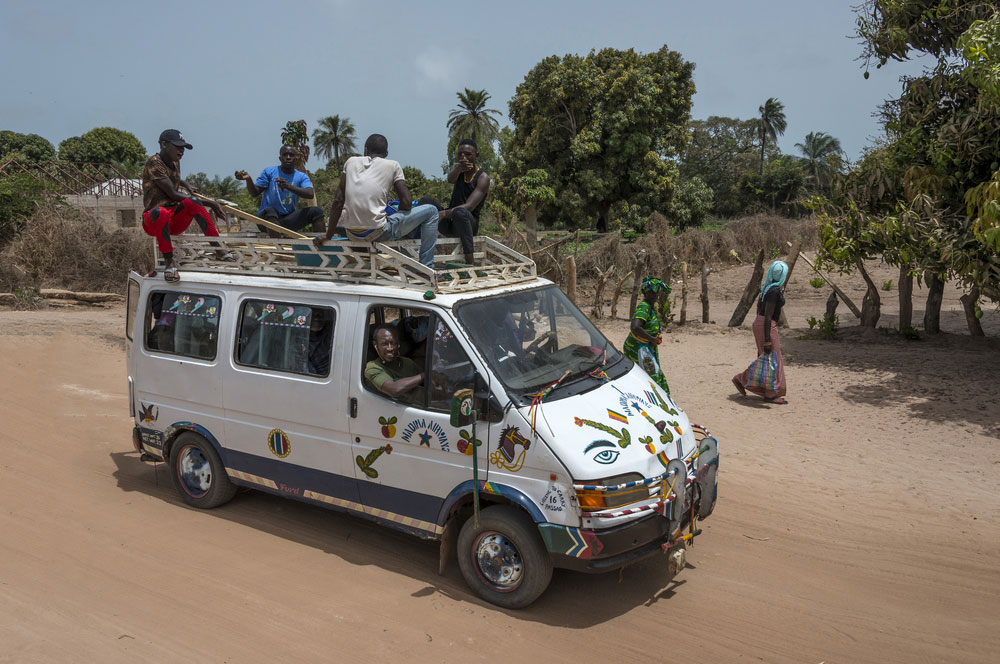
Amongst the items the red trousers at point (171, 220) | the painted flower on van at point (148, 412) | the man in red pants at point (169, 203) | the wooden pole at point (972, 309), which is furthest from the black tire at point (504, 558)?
the wooden pole at point (972, 309)

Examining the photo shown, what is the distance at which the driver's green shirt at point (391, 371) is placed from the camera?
516cm

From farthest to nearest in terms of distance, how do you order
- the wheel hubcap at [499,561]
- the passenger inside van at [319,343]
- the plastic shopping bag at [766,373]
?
the plastic shopping bag at [766,373] → the passenger inside van at [319,343] → the wheel hubcap at [499,561]

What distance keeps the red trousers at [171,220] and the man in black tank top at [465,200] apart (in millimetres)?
2222

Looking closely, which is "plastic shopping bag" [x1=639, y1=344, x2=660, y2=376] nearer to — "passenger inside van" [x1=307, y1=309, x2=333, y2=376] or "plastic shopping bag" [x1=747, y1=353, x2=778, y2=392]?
"plastic shopping bag" [x1=747, y1=353, x2=778, y2=392]

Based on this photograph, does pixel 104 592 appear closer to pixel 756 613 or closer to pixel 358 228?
pixel 358 228

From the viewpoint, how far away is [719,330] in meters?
15.9

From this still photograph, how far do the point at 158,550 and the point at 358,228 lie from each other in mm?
2989

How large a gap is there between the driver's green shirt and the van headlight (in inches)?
56.3

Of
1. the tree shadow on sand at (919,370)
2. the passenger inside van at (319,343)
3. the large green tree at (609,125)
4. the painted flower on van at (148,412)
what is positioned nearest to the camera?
the passenger inside van at (319,343)

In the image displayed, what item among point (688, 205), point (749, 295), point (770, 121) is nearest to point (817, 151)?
point (770, 121)

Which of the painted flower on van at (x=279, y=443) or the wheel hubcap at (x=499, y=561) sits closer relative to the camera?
the wheel hubcap at (x=499, y=561)

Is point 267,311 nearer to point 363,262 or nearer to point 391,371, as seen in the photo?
point 363,262

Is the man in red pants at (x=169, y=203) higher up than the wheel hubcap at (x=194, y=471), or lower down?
higher up

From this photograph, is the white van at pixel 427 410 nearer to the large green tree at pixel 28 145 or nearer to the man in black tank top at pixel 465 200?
the man in black tank top at pixel 465 200
